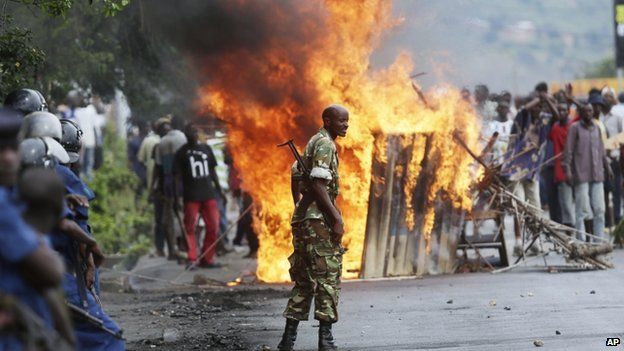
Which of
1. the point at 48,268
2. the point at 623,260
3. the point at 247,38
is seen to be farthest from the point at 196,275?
the point at 48,268

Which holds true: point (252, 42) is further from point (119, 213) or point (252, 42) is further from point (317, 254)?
point (119, 213)

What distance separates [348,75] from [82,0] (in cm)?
310

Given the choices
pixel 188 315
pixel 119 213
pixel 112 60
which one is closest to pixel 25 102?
pixel 188 315

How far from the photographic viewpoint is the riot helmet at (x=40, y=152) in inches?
233

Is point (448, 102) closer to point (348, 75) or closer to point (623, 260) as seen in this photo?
point (348, 75)

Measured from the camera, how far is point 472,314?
916 centimetres

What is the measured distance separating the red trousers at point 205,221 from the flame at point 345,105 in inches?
63.0

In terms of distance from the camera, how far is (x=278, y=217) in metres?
12.2

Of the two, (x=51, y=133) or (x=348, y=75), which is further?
(x=348, y=75)

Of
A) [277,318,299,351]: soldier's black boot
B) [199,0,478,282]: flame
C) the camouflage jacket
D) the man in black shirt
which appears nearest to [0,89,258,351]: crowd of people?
[277,318,299,351]: soldier's black boot

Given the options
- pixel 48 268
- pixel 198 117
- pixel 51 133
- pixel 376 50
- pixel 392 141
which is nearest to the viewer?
pixel 48 268

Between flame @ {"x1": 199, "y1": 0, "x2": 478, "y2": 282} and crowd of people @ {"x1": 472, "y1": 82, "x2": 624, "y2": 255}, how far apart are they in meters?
1.06

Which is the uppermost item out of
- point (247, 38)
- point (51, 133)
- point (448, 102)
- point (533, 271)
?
point (247, 38)

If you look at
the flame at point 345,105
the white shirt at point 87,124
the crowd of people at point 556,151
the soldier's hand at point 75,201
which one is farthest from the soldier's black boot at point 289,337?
the white shirt at point 87,124
